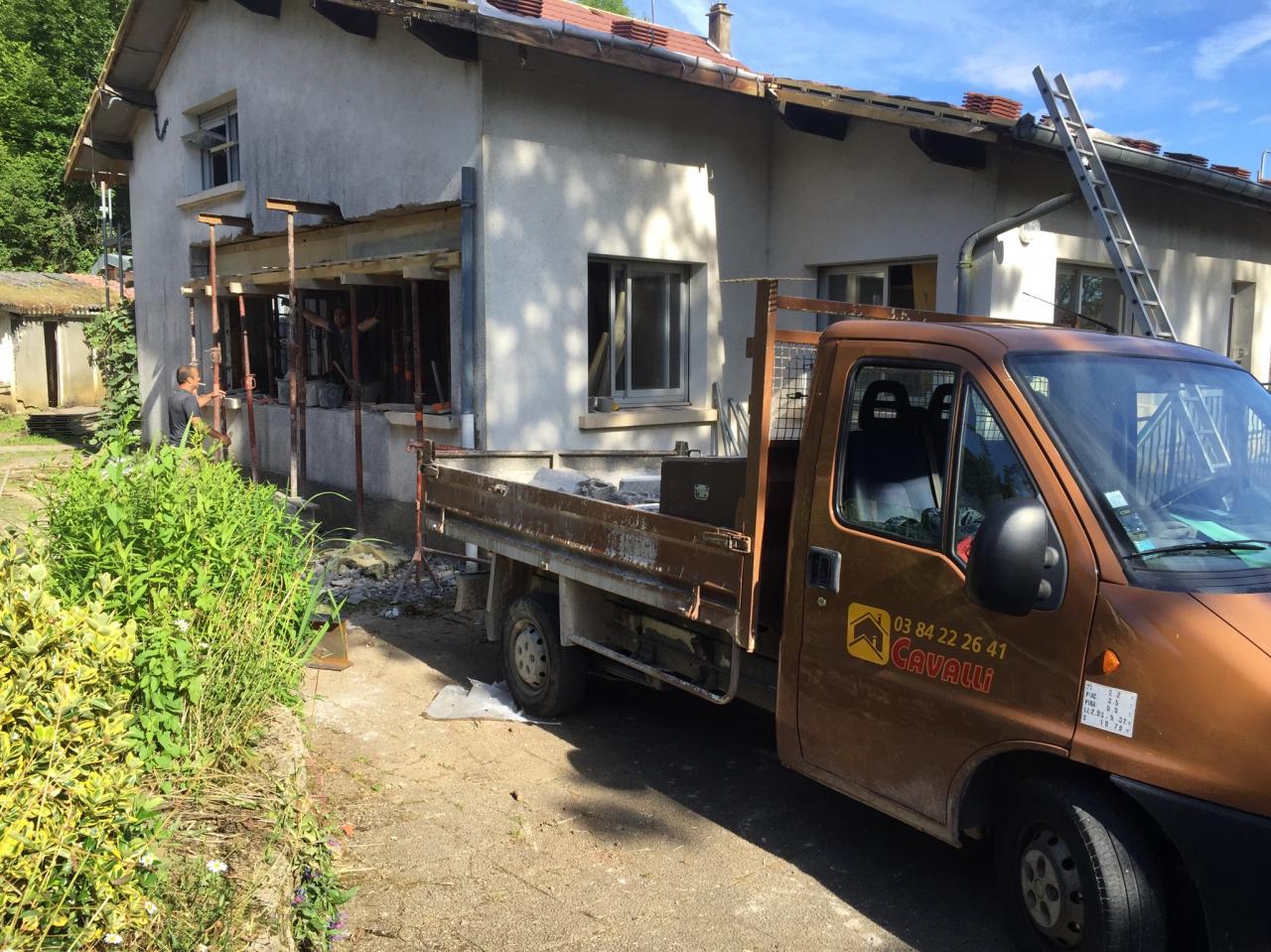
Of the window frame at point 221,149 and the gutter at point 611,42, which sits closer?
the gutter at point 611,42

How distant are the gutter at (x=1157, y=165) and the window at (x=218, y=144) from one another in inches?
363

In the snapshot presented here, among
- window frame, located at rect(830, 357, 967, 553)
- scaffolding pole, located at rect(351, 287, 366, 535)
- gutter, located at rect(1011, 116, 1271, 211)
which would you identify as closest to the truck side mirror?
window frame, located at rect(830, 357, 967, 553)

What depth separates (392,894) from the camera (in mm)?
3955

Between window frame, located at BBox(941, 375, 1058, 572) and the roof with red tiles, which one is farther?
the roof with red tiles

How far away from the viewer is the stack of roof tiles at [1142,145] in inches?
345

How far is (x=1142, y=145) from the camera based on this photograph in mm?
8945

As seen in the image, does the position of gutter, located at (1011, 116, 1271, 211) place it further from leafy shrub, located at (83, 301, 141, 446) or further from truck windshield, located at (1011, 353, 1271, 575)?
leafy shrub, located at (83, 301, 141, 446)

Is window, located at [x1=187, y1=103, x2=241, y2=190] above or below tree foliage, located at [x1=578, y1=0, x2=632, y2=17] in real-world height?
below

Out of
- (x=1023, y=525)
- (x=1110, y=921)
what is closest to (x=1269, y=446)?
(x=1023, y=525)

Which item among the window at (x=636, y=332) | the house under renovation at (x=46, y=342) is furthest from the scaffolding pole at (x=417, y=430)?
the house under renovation at (x=46, y=342)

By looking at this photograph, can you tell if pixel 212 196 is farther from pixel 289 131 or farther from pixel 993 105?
pixel 993 105

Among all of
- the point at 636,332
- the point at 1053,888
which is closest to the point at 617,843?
the point at 1053,888

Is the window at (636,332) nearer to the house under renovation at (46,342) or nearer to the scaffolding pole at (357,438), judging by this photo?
the scaffolding pole at (357,438)

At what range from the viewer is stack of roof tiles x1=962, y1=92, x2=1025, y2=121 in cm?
805
